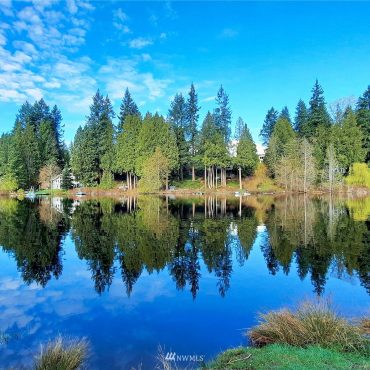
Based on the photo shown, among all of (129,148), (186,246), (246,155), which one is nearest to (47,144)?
(129,148)

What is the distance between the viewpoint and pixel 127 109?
279 feet

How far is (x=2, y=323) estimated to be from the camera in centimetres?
1013

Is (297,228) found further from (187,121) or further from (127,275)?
(187,121)

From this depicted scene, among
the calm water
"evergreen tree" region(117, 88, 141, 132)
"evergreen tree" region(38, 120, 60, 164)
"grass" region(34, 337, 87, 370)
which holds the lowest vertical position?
the calm water

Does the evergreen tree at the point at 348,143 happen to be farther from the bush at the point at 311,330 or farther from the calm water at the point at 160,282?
the bush at the point at 311,330

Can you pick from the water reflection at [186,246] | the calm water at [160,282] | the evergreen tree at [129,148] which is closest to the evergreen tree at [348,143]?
the evergreen tree at [129,148]

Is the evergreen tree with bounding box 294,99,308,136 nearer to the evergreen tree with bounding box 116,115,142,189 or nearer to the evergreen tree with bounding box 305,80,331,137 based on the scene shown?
the evergreen tree with bounding box 305,80,331,137

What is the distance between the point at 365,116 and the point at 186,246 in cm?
6685

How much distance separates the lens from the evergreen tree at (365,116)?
71250 millimetres

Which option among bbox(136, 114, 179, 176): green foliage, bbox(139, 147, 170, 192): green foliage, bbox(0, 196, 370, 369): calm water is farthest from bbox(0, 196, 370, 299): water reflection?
bbox(136, 114, 179, 176): green foliage

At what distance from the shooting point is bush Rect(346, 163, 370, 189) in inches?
2576

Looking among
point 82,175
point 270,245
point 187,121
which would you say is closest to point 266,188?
point 187,121

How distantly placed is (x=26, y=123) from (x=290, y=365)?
9422 cm

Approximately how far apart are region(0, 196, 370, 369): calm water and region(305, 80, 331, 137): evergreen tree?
57.2 meters
